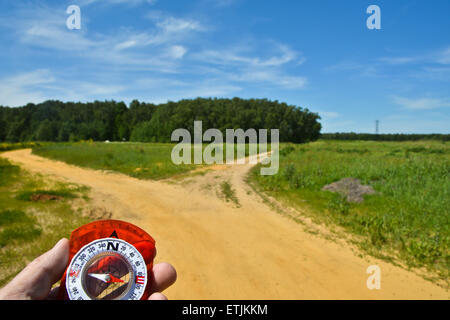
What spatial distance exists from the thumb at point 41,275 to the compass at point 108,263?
5 cm

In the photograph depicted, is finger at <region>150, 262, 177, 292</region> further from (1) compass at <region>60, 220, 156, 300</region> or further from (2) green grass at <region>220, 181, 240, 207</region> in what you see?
(2) green grass at <region>220, 181, 240, 207</region>

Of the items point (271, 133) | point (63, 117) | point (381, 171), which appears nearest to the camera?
point (381, 171)

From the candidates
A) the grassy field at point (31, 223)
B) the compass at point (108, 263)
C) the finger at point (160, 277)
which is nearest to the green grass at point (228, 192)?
the grassy field at point (31, 223)

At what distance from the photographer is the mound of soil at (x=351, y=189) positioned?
39.7ft

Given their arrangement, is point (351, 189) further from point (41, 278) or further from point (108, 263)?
point (41, 278)

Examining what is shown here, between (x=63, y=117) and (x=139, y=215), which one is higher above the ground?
(x=63, y=117)

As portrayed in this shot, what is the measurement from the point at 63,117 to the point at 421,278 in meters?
94.3

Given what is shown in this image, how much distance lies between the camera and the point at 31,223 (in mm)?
7891

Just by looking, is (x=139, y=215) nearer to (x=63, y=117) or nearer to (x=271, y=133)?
(x=271, y=133)

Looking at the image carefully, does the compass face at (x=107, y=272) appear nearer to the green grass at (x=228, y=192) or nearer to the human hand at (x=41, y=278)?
the human hand at (x=41, y=278)

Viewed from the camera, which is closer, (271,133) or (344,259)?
(344,259)

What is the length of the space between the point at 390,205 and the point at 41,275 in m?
11.9
